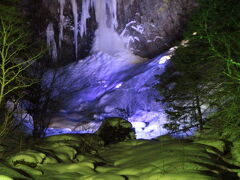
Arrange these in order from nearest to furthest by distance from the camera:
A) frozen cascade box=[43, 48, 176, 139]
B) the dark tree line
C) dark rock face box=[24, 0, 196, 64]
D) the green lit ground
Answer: the green lit ground → the dark tree line → frozen cascade box=[43, 48, 176, 139] → dark rock face box=[24, 0, 196, 64]

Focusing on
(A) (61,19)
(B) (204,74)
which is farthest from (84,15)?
(B) (204,74)

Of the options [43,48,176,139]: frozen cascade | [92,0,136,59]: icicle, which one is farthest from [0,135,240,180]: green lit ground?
[92,0,136,59]: icicle

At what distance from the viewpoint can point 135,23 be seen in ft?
128

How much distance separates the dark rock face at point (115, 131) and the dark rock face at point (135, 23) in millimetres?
22995

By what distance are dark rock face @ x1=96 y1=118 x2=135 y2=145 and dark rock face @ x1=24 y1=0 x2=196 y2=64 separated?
22995 millimetres

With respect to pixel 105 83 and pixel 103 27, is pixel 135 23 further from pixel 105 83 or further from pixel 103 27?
pixel 105 83

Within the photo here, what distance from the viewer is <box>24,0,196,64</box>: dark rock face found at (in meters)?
35.1

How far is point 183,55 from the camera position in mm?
13992

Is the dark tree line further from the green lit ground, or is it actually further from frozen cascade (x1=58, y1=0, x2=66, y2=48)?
frozen cascade (x1=58, y1=0, x2=66, y2=48)

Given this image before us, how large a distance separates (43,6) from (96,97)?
57.4 feet

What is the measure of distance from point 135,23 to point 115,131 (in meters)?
26.7

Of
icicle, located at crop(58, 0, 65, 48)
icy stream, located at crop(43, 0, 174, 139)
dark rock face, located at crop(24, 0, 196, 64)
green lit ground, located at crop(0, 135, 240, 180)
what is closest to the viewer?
green lit ground, located at crop(0, 135, 240, 180)

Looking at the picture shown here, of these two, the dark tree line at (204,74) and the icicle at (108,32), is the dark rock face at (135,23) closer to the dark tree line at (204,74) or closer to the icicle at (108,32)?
the icicle at (108,32)

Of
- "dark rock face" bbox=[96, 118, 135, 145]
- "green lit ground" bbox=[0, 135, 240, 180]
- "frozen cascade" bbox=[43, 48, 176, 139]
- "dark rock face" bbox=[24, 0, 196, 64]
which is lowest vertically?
"green lit ground" bbox=[0, 135, 240, 180]
